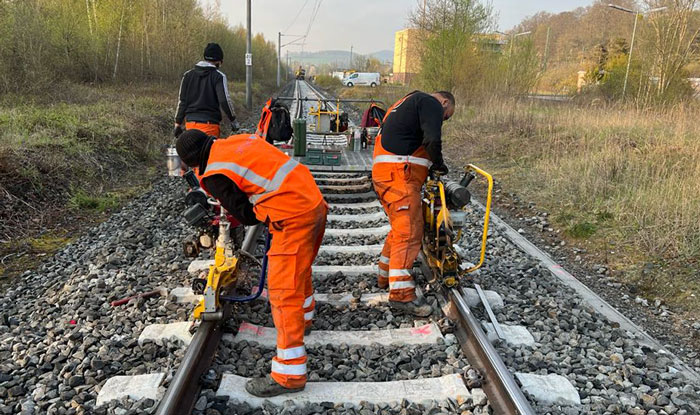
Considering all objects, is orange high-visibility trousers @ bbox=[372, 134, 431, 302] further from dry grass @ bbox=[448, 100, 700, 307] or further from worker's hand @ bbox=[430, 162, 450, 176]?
dry grass @ bbox=[448, 100, 700, 307]

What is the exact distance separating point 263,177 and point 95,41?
16395 mm

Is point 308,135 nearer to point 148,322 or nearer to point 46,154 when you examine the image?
point 46,154

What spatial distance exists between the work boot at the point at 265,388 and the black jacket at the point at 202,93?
4.24 meters

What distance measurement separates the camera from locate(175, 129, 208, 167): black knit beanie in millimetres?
3051

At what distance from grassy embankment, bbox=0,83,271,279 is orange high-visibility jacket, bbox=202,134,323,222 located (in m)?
3.24

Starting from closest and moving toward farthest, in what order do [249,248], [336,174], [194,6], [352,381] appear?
[352,381] → [249,248] → [336,174] → [194,6]

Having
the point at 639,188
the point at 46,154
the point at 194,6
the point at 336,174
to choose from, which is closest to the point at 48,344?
the point at 46,154

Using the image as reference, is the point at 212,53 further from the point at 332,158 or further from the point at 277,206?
the point at 277,206

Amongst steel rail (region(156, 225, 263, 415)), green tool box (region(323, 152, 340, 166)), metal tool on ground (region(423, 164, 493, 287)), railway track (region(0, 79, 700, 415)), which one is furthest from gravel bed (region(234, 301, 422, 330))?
green tool box (region(323, 152, 340, 166))

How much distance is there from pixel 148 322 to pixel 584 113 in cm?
1335

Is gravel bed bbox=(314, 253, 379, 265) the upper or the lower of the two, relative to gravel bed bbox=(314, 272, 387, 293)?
upper

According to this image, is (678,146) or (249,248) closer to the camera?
(249,248)

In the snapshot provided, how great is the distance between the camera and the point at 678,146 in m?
8.85

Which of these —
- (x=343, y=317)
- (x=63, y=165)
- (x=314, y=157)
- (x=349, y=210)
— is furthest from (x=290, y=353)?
(x=314, y=157)
